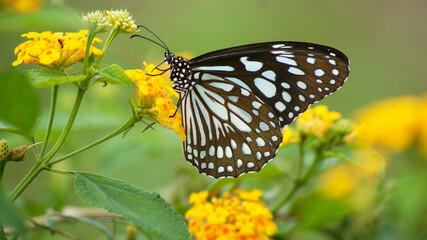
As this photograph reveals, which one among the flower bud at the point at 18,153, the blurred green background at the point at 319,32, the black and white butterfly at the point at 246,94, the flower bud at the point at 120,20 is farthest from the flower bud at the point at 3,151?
the blurred green background at the point at 319,32

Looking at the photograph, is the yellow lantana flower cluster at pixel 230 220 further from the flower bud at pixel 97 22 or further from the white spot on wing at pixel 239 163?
the flower bud at pixel 97 22

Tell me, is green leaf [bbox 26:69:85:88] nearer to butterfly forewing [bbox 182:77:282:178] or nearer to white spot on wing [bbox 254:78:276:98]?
butterfly forewing [bbox 182:77:282:178]

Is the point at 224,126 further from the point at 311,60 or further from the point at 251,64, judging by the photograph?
the point at 311,60

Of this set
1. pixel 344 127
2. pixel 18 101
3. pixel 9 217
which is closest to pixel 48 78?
pixel 18 101

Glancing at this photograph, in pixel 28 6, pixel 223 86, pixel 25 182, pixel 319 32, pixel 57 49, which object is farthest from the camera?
pixel 319 32

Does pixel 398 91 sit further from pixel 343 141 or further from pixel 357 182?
pixel 343 141

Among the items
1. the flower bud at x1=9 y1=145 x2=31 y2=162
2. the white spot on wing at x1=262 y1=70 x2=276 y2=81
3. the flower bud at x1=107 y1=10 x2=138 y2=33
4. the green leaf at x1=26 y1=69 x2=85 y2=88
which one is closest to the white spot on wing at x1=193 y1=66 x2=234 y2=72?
the white spot on wing at x1=262 y1=70 x2=276 y2=81
